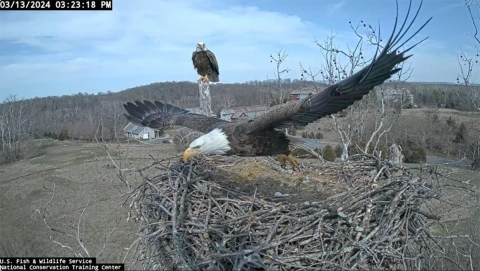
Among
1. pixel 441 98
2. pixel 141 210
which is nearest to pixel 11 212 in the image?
pixel 141 210

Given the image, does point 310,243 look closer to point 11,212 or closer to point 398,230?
point 398,230

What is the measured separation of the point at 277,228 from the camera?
345cm

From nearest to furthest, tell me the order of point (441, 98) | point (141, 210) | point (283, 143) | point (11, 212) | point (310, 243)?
point (310, 243) → point (141, 210) → point (283, 143) → point (11, 212) → point (441, 98)

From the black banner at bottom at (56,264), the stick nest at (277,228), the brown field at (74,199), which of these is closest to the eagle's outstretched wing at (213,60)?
the brown field at (74,199)

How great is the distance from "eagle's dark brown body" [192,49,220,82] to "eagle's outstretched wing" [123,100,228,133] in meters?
0.73

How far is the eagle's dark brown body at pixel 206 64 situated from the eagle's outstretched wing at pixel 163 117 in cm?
73

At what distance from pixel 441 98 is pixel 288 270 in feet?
105

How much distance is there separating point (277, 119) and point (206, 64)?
2575 mm

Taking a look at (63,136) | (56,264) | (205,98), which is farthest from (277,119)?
(63,136)

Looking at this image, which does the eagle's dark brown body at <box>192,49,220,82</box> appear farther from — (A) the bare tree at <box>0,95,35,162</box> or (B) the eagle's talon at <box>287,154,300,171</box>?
(A) the bare tree at <box>0,95,35,162</box>

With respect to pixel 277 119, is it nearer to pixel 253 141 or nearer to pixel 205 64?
pixel 253 141

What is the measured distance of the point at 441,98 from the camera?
30.3 metres

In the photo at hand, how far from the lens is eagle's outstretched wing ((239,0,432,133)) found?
3.24m

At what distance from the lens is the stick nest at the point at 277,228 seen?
10.5 ft
